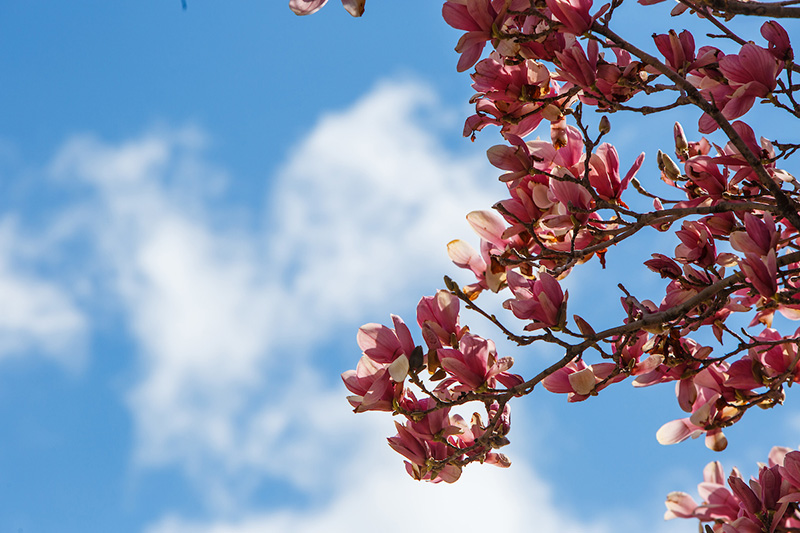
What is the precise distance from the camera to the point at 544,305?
5.98 feet

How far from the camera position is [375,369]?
73.3 inches

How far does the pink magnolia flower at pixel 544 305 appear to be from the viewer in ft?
5.98

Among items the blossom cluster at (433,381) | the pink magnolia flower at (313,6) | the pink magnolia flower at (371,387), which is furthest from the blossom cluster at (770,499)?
the pink magnolia flower at (313,6)

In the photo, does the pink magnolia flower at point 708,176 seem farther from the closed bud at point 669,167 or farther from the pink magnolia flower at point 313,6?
the pink magnolia flower at point 313,6

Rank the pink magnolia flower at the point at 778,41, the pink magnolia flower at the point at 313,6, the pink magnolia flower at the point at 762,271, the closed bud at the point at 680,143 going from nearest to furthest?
the pink magnolia flower at the point at 313,6 < the pink magnolia flower at the point at 762,271 < the pink magnolia flower at the point at 778,41 < the closed bud at the point at 680,143

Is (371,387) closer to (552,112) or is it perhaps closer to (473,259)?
(473,259)

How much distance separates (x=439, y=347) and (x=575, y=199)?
21.6 inches

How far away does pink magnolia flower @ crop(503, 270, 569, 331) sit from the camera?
1821 mm

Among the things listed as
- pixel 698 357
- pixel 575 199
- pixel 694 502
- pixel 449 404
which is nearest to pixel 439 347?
pixel 449 404

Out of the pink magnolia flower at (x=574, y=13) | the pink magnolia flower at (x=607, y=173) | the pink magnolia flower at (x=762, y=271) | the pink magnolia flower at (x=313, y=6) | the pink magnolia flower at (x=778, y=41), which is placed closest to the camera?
the pink magnolia flower at (x=313, y=6)

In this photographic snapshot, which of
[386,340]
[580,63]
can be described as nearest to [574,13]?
[580,63]

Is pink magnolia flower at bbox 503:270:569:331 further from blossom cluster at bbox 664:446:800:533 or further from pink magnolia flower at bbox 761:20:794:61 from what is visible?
pink magnolia flower at bbox 761:20:794:61

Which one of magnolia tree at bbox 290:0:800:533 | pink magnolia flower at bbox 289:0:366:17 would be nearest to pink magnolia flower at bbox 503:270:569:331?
magnolia tree at bbox 290:0:800:533

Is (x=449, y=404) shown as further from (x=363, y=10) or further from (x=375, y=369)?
(x=363, y=10)
